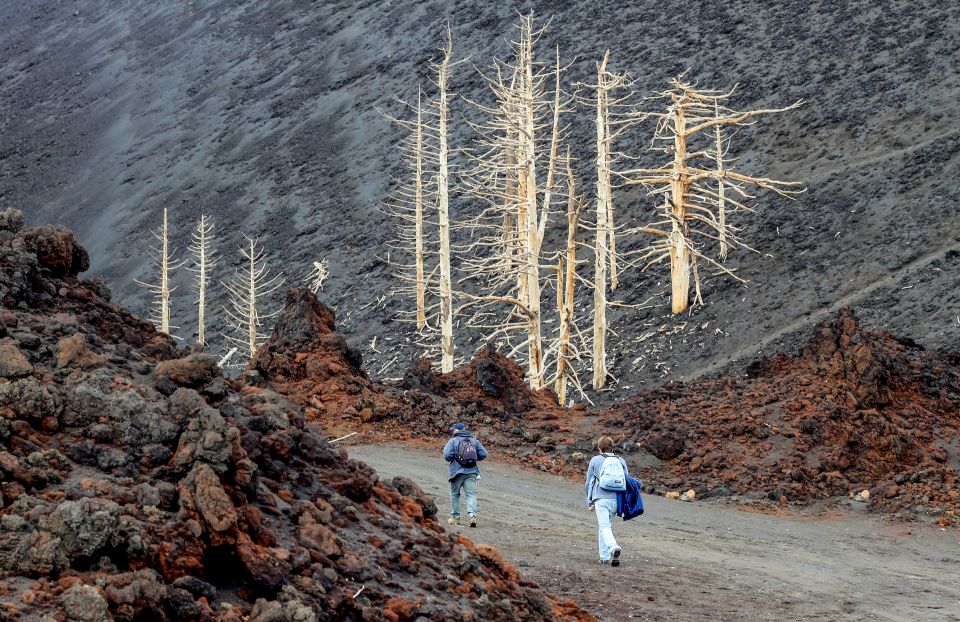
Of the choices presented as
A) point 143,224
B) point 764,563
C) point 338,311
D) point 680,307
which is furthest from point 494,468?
point 143,224

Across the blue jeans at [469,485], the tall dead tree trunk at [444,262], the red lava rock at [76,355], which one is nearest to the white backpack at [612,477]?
the blue jeans at [469,485]

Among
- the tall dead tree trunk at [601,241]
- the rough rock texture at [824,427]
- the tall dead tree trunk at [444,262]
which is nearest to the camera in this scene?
the rough rock texture at [824,427]

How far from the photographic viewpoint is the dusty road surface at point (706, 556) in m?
8.80

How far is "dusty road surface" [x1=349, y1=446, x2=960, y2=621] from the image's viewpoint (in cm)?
880

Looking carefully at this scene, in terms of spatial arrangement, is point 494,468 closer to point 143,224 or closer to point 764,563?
point 764,563

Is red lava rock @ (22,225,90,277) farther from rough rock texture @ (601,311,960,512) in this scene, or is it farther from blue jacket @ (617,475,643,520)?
rough rock texture @ (601,311,960,512)

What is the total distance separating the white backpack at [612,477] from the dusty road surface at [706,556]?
691 mm

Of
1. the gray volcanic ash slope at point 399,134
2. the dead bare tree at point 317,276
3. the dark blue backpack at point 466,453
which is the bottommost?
the dark blue backpack at point 466,453

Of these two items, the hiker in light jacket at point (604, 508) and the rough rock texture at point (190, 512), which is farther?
the hiker in light jacket at point (604, 508)

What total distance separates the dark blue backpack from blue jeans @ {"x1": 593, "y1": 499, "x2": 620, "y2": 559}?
169 cm

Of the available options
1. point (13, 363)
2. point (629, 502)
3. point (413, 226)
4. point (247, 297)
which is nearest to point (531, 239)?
point (629, 502)

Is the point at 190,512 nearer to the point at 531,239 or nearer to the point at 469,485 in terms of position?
the point at 469,485

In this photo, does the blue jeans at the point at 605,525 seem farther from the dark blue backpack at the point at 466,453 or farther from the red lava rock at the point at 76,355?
the red lava rock at the point at 76,355

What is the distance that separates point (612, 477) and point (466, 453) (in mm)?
1818
